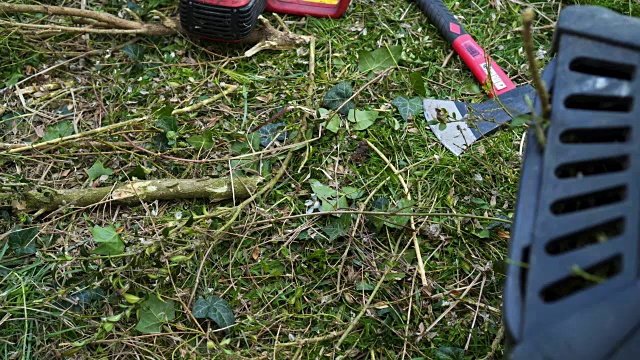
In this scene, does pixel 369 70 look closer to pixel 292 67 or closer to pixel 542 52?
pixel 292 67

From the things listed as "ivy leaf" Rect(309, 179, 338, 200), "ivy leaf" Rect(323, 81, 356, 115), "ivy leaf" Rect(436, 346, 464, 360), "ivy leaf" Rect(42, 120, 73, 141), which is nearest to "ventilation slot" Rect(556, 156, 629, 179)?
"ivy leaf" Rect(436, 346, 464, 360)

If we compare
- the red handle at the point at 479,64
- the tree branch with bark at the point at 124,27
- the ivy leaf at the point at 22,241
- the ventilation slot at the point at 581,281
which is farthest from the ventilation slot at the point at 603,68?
the ivy leaf at the point at 22,241

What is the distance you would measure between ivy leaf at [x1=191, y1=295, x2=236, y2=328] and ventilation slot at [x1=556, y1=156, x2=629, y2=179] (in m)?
1.18

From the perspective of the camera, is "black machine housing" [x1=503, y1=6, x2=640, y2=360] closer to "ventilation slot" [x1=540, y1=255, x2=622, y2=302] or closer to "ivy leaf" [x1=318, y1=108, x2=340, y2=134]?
"ventilation slot" [x1=540, y1=255, x2=622, y2=302]

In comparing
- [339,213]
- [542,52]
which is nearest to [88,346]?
[339,213]

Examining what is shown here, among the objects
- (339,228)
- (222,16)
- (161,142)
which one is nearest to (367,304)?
(339,228)

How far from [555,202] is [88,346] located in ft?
5.12

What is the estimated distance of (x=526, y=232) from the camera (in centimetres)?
118

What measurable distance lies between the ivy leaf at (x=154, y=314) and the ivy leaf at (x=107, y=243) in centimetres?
20

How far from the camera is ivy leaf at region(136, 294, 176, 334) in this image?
6.47ft

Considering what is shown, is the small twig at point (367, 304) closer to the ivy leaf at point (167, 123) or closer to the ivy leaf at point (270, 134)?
the ivy leaf at point (270, 134)

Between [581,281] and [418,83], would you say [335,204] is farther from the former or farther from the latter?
[581,281]

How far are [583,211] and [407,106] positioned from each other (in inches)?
54.7

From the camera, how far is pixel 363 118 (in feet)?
8.05
